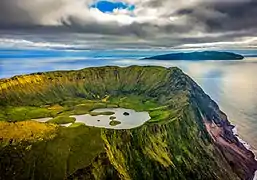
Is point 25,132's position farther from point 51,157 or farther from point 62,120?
point 62,120

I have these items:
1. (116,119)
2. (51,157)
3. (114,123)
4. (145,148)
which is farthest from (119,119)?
(51,157)

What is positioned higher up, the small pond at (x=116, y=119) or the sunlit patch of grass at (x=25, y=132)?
the sunlit patch of grass at (x=25, y=132)

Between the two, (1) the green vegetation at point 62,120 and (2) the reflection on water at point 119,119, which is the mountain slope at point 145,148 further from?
(1) the green vegetation at point 62,120

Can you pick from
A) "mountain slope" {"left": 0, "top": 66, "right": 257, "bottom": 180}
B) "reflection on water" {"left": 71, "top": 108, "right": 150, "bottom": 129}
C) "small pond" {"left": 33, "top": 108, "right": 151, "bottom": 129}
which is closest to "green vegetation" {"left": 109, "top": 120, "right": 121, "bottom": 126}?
"small pond" {"left": 33, "top": 108, "right": 151, "bottom": 129}

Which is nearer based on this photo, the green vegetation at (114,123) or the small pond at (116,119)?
the small pond at (116,119)

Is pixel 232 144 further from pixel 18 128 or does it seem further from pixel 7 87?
pixel 7 87

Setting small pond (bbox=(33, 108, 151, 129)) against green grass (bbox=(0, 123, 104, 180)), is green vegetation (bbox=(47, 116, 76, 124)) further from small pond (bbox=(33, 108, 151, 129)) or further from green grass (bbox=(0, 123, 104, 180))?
green grass (bbox=(0, 123, 104, 180))

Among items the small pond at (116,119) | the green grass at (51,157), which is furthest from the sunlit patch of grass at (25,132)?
the small pond at (116,119)

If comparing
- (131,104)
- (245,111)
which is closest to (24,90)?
(131,104)
